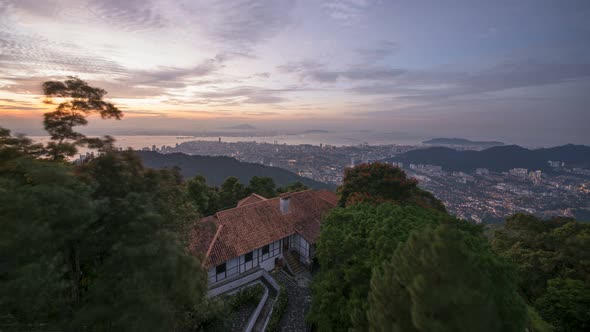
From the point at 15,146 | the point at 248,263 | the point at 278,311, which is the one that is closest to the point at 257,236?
the point at 248,263

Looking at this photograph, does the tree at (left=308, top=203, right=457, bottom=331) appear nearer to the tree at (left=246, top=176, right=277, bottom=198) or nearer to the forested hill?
the tree at (left=246, top=176, right=277, bottom=198)

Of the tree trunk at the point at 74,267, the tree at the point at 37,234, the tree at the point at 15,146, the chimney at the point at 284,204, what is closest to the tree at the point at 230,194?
the chimney at the point at 284,204

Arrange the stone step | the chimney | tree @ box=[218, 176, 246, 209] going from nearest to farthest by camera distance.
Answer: the stone step
the chimney
tree @ box=[218, 176, 246, 209]

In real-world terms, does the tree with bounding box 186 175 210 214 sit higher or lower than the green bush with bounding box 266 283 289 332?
higher

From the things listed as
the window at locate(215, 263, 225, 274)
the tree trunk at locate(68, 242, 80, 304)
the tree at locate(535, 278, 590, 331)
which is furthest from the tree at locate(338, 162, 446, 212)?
the tree trunk at locate(68, 242, 80, 304)

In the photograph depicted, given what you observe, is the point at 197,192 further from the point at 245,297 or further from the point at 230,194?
the point at 245,297

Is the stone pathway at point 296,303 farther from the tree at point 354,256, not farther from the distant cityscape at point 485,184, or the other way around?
the distant cityscape at point 485,184
